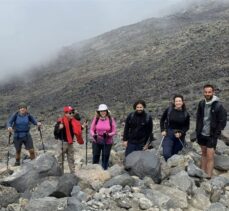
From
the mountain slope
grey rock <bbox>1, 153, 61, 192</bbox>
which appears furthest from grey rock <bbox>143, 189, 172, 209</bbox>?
the mountain slope

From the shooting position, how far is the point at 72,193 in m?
8.15

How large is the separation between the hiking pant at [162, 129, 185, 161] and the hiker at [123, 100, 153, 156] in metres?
0.39

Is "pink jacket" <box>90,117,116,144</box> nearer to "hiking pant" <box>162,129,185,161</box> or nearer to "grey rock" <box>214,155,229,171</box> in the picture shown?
"hiking pant" <box>162,129,185,161</box>

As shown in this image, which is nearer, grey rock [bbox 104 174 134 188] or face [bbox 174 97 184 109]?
grey rock [bbox 104 174 134 188]

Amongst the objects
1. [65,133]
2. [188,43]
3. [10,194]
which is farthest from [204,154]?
[188,43]

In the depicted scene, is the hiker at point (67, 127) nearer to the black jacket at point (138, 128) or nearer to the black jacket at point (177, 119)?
the black jacket at point (138, 128)

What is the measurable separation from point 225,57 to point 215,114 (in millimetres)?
33098

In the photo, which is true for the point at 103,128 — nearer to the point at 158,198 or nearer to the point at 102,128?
the point at 102,128

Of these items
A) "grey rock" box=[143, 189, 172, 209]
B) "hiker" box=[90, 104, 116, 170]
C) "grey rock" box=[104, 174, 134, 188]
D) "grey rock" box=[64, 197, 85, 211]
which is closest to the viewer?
"grey rock" box=[64, 197, 85, 211]

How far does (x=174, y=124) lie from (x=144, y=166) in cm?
123

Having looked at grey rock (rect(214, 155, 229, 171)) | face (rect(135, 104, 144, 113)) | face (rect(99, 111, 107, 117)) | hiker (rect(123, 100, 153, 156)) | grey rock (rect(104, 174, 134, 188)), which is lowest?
grey rock (rect(214, 155, 229, 171))

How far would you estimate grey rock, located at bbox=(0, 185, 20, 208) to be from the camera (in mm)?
8383

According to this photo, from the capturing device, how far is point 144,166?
899 centimetres

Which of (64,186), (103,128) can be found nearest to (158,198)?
(64,186)
